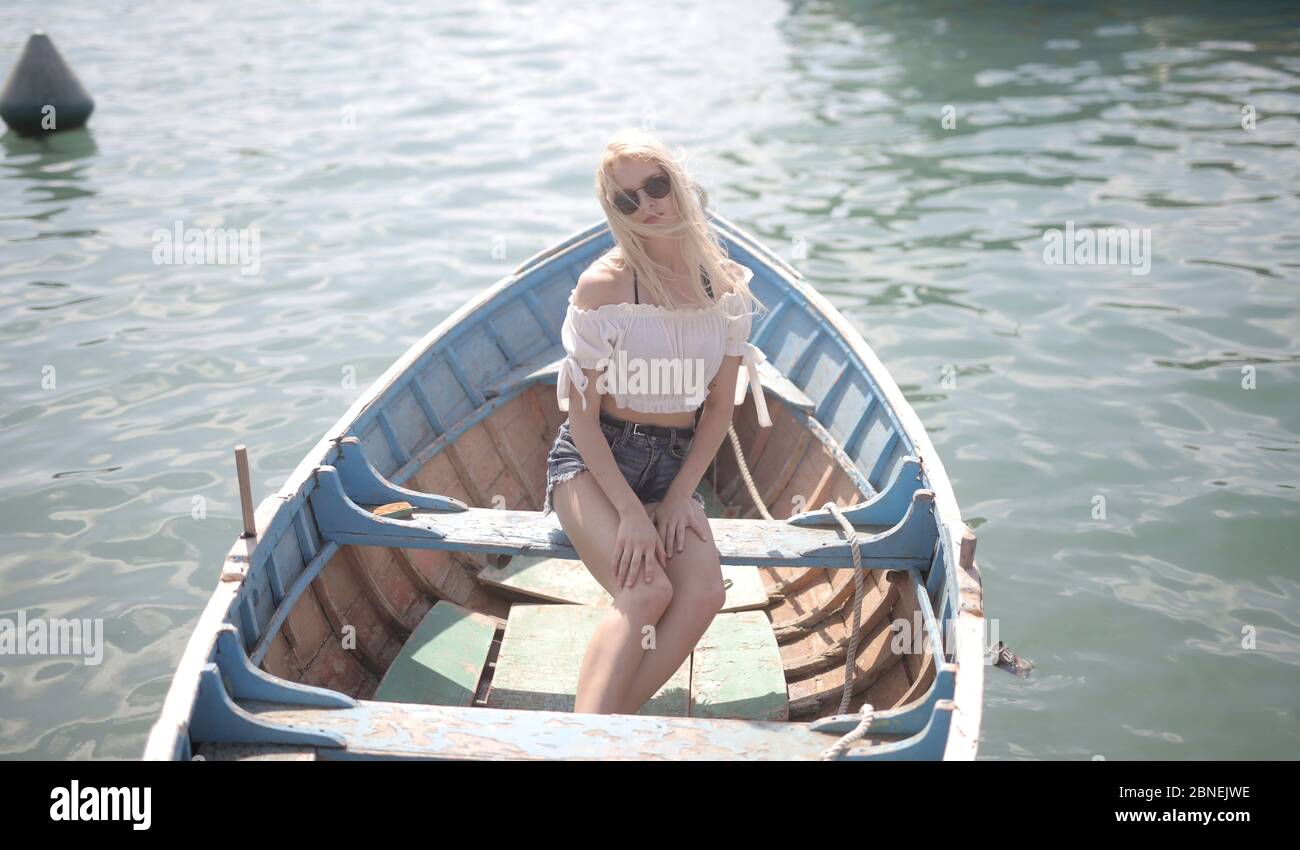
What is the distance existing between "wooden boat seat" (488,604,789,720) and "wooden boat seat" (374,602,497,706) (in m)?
0.11

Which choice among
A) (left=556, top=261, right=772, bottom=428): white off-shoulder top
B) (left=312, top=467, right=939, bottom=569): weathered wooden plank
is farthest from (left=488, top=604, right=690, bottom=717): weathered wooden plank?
(left=556, top=261, right=772, bottom=428): white off-shoulder top

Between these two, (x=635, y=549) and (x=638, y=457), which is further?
(x=638, y=457)

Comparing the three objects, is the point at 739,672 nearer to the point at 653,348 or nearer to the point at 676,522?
the point at 676,522

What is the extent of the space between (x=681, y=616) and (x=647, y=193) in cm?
158

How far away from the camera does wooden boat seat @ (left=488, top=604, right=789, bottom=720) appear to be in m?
4.83

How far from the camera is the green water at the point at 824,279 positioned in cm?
649

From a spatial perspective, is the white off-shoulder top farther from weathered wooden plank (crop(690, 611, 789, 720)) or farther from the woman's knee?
weathered wooden plank (crop(690, 611, 789, 720))

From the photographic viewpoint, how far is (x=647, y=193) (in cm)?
423

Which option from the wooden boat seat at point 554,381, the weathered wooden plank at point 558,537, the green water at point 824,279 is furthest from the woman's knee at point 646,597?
the wooden boat seat at point 554,381

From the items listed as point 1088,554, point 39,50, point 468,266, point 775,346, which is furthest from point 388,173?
point 1088,554

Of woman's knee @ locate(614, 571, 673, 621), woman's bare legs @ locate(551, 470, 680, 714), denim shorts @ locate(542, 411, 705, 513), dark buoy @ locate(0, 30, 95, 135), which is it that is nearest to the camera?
woman's bare legs @ locate(551, 470, 680, 714)

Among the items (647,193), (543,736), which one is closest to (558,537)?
(543,736)

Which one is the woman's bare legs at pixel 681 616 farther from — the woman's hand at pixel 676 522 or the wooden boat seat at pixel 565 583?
the wooden boat seat at pixel 565 583
